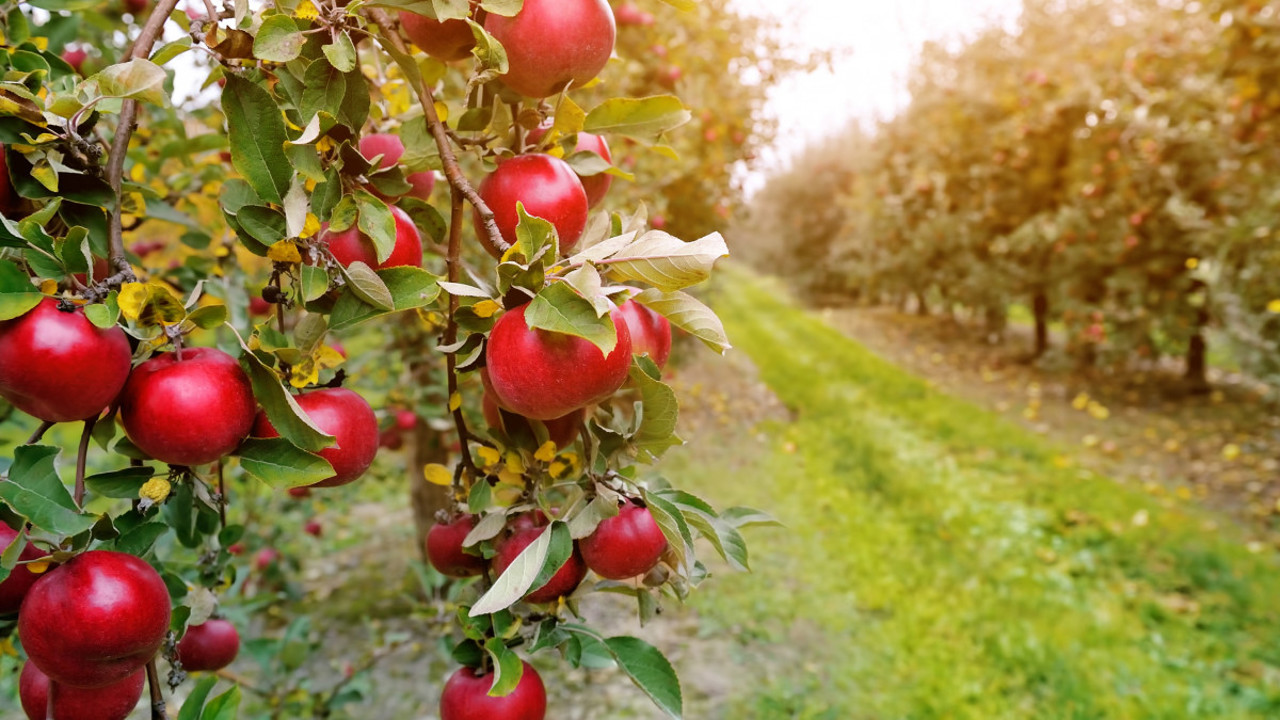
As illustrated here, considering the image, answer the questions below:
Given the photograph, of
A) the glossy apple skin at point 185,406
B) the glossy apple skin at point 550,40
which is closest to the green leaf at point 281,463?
the glossy apple skin at point 185,406

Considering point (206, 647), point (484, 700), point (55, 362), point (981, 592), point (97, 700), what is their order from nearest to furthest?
point (55, 362) < point (97, 700) < point (484, 700) < point (206, 647) < point (981, 592)

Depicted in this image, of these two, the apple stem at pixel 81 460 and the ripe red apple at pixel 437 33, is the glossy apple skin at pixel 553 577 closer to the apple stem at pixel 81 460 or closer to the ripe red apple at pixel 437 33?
the apple stem at pixel 81 460

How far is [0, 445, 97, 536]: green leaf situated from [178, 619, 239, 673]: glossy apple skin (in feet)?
1.36

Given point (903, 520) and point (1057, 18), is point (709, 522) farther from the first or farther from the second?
point (1057, 18)

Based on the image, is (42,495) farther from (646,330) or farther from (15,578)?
(646,330)

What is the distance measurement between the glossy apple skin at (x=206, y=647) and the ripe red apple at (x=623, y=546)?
0.51 meters

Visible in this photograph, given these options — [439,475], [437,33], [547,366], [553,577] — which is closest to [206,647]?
[439,475]

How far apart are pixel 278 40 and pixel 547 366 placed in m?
0.34

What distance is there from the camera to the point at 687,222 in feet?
23.0

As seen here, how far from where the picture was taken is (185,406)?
0.61 meters

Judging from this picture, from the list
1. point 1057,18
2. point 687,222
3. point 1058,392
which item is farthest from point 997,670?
point 1057,18

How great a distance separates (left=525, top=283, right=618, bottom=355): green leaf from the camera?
0.58 m

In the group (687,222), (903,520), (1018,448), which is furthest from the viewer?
(687,222)

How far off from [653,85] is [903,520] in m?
3.46
